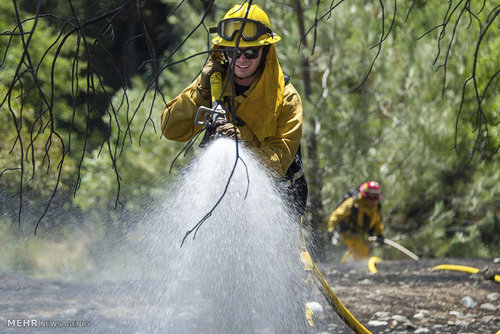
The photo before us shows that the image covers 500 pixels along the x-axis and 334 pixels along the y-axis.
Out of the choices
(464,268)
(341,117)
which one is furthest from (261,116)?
(341,117)

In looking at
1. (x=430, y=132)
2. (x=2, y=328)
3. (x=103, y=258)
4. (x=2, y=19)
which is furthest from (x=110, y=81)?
(x=2, y=328)

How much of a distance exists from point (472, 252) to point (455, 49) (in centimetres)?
398

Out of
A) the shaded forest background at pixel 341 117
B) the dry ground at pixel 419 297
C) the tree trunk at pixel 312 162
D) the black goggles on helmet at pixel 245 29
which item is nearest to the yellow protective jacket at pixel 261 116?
the black goggles on helmet at pixel 245 29

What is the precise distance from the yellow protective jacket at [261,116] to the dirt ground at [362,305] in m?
1.22

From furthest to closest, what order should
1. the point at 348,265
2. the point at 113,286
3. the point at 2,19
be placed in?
the point at 2,19 < the point at 348,265 < the point at 113,286

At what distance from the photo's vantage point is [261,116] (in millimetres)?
3752

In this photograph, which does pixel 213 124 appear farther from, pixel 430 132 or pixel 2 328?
pixel 430 132

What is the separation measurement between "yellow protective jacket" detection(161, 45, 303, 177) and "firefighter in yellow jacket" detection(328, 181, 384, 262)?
245 inches

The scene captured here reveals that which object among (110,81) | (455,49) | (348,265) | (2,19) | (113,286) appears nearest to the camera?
(113,286)

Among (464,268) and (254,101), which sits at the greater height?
(254,101)

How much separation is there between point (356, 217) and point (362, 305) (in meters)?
4.69

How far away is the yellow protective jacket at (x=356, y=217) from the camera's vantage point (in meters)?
10.2

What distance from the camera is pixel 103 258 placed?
9.11 metres

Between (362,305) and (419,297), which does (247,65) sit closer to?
(362,305)
